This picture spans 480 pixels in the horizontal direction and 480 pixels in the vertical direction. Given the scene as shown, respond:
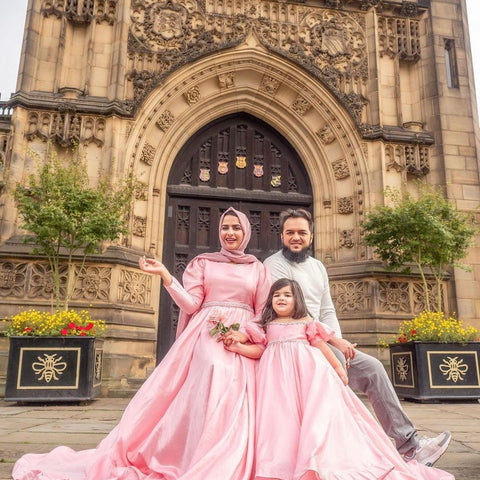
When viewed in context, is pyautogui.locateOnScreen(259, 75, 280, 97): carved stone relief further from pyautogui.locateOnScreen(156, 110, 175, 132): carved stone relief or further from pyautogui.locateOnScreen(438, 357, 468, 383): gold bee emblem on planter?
pyautogui.locateOnScreen(438, 357, 468, 383): gold bee emblem on planter

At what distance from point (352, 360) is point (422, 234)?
553cm

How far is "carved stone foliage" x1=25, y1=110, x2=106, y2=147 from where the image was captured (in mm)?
9008

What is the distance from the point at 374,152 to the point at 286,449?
28.6 ft

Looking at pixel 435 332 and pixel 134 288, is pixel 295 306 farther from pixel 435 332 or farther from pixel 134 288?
pixel 134 288

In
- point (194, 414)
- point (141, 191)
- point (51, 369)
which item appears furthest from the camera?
point (141, 191)

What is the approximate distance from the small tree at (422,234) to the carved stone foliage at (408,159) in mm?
1576

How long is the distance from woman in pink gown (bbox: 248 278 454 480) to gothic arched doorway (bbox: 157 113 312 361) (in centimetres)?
701

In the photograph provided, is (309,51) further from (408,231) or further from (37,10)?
(37,10)

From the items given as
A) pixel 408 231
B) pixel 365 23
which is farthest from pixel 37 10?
pixel 408 231

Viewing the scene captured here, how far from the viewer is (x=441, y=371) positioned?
7.23 metres

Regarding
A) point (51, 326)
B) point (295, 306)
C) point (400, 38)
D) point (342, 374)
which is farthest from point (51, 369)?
point (400, 38)

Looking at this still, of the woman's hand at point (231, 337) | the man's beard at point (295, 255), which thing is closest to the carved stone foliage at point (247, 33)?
the man's beard at point (295, 255)

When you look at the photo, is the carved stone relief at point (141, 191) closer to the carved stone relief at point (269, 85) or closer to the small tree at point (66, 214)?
the small tree at point (66, 214)

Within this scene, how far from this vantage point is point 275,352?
284 cm
